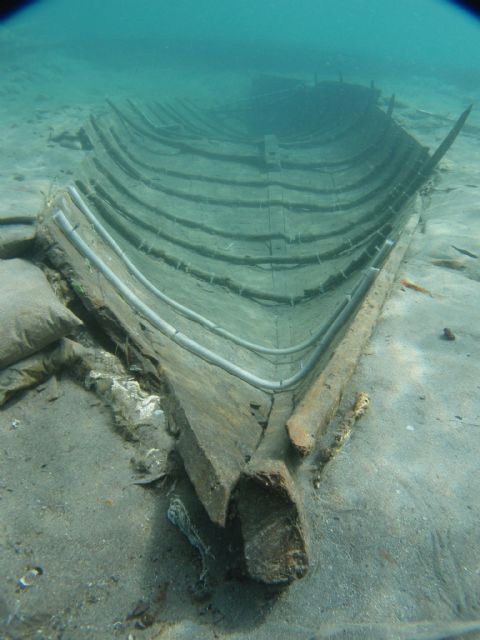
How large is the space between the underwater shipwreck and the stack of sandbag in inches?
14.2

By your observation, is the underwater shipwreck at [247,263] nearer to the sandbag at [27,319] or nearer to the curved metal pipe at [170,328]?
the curved metal pipe at [170,328]

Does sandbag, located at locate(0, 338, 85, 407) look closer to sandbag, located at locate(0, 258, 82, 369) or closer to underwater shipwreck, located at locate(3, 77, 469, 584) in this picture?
sandbag, located at locate(0, 258, 82, 369)

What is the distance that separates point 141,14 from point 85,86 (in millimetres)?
58087

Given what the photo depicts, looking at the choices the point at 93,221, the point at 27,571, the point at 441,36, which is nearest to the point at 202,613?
the point at 27,571

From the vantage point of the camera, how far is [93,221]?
423 centimetres

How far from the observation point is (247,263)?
7023mm

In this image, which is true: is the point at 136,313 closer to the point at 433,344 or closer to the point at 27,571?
the point at 27,571

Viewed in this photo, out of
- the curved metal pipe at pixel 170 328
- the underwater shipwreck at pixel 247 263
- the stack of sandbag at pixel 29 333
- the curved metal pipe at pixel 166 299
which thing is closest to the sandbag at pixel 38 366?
the stack of sandbag at pixel 29 333

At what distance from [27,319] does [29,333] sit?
Answer: 0.09 metres

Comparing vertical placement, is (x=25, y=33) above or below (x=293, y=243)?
above

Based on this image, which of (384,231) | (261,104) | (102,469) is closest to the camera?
(102,469)

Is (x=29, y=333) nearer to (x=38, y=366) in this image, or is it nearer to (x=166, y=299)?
(x=38, y=366)

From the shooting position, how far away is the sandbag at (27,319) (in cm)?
240

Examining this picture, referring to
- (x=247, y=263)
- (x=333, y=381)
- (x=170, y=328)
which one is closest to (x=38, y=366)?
(x=170, y=328)
